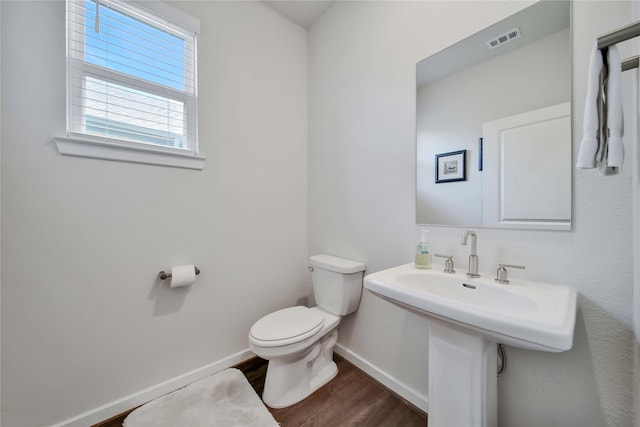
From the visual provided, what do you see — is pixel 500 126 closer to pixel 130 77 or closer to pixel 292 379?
A: pixel 292 379

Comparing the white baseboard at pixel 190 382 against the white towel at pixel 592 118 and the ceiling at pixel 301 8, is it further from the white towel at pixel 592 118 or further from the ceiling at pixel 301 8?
the ceiling at pixel 301 8

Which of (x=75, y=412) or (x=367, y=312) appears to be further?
(x=367, y=312)

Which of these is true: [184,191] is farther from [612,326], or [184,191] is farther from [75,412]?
[612,326]

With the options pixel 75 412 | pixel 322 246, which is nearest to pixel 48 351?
pixel 75 412

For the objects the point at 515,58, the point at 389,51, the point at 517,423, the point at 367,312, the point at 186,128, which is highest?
the point at 389,51

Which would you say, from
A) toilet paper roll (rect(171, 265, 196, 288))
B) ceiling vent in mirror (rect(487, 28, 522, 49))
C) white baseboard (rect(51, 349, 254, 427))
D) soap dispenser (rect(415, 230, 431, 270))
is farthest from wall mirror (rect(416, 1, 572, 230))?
white baseboard (rect(51, 349, 254, 427))

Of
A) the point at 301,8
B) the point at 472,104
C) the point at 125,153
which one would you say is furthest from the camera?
the point at 301,8

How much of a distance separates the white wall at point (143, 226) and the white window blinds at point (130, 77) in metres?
0.06

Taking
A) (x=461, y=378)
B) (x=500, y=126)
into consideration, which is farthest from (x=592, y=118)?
(x=461, y=378)

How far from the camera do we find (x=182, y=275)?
1337 mm

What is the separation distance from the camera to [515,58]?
98 centimetres

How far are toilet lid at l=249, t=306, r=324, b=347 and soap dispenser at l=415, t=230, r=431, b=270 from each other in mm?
677

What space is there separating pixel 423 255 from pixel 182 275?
1.34m

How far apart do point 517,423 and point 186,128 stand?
7.34 ft
